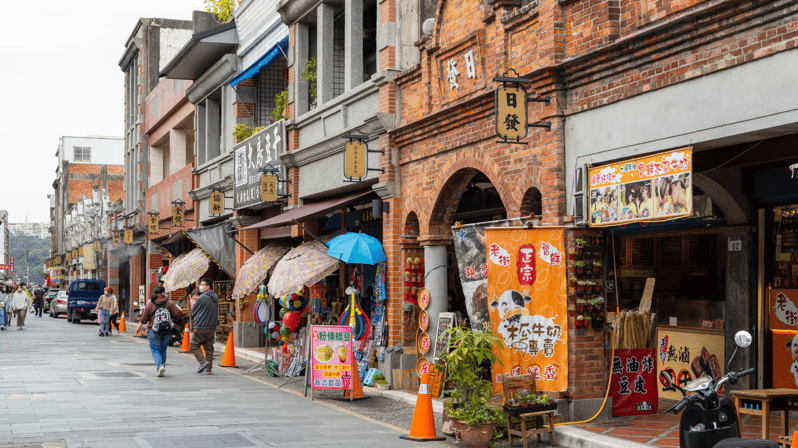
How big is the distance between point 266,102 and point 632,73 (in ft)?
54.0

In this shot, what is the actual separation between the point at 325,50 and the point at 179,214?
14097mm

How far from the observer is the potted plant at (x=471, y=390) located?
387 inches

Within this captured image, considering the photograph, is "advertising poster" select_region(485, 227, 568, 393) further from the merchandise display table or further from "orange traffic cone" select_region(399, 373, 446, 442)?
the merchandise display table

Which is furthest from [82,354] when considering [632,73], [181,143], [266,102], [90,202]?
[90,202]

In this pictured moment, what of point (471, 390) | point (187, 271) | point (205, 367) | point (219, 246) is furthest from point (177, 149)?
point (471, 390)

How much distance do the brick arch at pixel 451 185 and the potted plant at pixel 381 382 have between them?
2.76 metres

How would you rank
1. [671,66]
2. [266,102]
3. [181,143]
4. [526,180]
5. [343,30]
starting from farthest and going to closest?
[181,143] → [266,102] → [343,30] → [526,180] → [671,66]

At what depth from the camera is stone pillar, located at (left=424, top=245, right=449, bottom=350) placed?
14.3 metres

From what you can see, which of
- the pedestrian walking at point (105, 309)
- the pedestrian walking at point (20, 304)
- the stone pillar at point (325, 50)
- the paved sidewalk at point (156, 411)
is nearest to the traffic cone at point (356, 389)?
the paved sidewalk at point (156, 411)

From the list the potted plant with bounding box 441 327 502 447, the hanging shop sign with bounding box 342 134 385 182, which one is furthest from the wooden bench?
the hanging shop sign with bounding box 342 134 385 182

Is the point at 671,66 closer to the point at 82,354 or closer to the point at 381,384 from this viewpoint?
the point at 381,384

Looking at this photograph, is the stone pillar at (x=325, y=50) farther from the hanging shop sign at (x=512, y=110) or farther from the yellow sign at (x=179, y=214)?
the yellow sign at (x=179, y=214)

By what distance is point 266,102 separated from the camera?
81.5ft

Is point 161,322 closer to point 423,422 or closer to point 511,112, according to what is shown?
point 423,422
